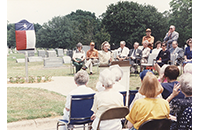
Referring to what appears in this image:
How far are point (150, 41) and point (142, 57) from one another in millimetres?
1598

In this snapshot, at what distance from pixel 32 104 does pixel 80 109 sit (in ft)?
10.6

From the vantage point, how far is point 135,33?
44.1m

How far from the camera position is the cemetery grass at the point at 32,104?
5273 mm

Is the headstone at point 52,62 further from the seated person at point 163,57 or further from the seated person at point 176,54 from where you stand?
the seated person at point 163,57

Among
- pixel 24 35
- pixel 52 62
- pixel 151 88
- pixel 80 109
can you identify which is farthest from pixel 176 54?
pixel 52 62

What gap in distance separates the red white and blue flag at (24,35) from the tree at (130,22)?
116 ft

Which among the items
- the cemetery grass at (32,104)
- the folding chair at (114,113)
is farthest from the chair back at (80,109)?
the cemetery grass at (32,104)

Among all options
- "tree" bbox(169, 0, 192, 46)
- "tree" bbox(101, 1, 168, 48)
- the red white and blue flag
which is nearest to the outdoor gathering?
the red white and blue flag

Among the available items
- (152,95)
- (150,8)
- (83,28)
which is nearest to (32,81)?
(152,95)

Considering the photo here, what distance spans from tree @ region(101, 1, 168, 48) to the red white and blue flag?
116 feet

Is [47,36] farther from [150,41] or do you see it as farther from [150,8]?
[150,41]

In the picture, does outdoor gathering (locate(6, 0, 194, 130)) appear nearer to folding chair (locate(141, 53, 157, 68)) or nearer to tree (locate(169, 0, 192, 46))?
folding chair (locate(141, 53, 157, 68))

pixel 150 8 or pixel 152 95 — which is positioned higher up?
pixel 150 8

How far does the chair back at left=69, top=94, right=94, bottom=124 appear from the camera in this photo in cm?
341
